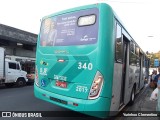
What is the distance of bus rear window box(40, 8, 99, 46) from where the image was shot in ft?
15.1

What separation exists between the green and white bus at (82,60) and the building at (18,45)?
13366 millimetres

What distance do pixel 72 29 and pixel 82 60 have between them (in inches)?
35.7

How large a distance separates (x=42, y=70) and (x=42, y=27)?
4.49ft

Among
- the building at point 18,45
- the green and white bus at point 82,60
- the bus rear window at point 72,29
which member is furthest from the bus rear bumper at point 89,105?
the building at point 18,45

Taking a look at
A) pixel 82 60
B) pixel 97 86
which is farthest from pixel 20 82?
pixel 97 86

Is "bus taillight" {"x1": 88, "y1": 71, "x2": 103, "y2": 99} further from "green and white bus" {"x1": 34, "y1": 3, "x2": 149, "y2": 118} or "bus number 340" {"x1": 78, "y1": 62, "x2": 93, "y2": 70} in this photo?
"bus number 340" {"x1": 78, "y1": 62, "x2": 93, "y2": 70}

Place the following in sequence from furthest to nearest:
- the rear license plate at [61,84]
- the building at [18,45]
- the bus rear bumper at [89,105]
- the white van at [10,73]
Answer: the building at [18,45] < the white van at [10,73] < the rear license plate at [61,84] < the bus rear bumper at [89,105]

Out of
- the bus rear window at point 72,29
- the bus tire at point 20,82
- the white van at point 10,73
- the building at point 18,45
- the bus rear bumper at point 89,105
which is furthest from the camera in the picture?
the building at point 18,45

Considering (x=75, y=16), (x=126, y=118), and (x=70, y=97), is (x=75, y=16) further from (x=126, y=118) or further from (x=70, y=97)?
(x=126, y=118)

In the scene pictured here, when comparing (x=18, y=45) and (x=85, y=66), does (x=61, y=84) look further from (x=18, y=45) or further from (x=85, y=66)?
(x=18, y=45)

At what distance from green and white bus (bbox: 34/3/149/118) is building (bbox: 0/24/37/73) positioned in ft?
43.9

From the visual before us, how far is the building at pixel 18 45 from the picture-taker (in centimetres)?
1969

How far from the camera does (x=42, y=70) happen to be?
18.0 ft

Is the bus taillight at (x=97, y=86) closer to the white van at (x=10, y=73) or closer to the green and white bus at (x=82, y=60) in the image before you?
the green and white bus at (x=82, y=60)
